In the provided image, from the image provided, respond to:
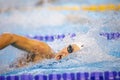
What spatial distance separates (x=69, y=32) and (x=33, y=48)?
0.32 meters

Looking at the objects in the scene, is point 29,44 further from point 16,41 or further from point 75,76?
point 75,76

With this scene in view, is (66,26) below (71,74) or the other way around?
the other way around

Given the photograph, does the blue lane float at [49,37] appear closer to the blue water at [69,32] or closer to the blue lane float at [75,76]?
the blue water at [69,32]

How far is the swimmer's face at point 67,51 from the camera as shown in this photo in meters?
1.31

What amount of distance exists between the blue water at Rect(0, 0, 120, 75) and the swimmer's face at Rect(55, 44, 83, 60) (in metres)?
0.03

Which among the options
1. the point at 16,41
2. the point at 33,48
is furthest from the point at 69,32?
the point at 16,41

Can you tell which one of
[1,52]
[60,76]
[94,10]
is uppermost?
[94,10]

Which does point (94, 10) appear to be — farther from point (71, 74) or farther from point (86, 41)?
point (71, 74)

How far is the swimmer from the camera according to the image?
4.30 feet

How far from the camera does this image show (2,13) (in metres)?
1.32

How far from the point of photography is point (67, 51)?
131 cm

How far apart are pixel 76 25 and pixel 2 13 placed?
0.61 metres

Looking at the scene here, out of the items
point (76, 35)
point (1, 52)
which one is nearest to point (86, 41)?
point (76, 35)

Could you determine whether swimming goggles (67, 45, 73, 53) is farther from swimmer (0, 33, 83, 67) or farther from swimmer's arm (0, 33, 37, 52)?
swimmer's arm (0, 33, 37, 52)
